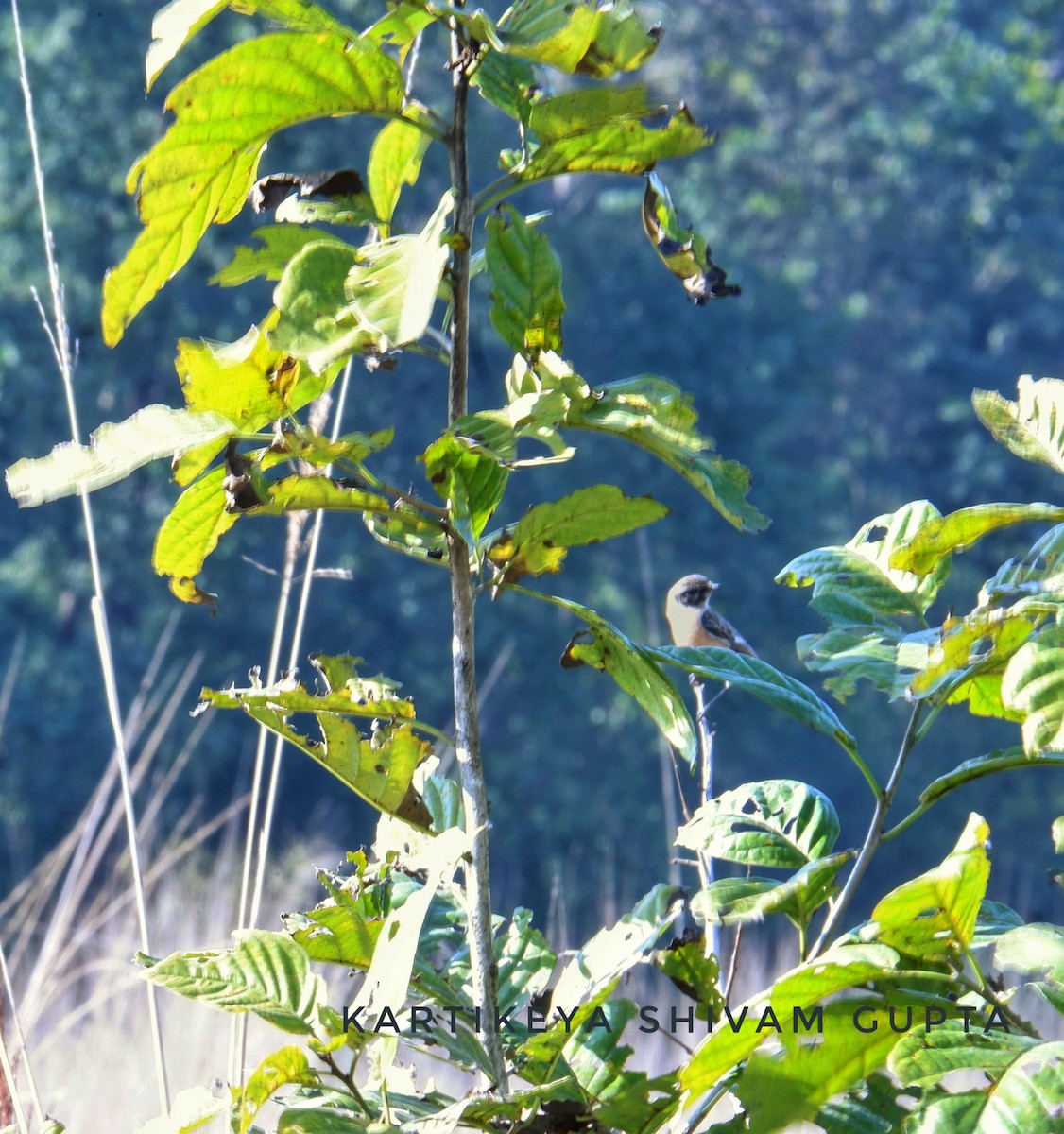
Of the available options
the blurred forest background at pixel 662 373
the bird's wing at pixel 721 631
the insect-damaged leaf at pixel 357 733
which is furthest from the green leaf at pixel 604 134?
the blurred forest background at pixel 662 373

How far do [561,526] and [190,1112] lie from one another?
0.25 meters

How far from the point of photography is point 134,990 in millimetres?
3389

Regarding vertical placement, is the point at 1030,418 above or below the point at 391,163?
below

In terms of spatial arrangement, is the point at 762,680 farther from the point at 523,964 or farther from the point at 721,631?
the point at 721,631

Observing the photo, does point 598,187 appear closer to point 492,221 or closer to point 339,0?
point 339,0

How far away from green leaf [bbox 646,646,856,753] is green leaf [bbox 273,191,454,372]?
18 cm

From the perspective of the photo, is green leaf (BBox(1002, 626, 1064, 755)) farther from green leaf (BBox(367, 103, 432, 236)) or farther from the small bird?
the small bird

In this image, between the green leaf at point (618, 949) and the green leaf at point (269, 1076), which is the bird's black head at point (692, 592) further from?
the green leaf at point (269, 1076)

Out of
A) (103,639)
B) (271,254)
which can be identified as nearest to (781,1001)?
(271,254)

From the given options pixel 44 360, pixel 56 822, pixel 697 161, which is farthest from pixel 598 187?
pixel 56 822

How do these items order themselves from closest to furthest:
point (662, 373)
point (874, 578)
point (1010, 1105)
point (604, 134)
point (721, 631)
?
point (1010, 1105) < point (604, 134) < point (874, 578) < point (721, 631) < point (662, 373)

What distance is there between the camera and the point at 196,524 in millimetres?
531

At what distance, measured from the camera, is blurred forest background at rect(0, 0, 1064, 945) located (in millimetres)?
7625

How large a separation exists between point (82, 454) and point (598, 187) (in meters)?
9.86
